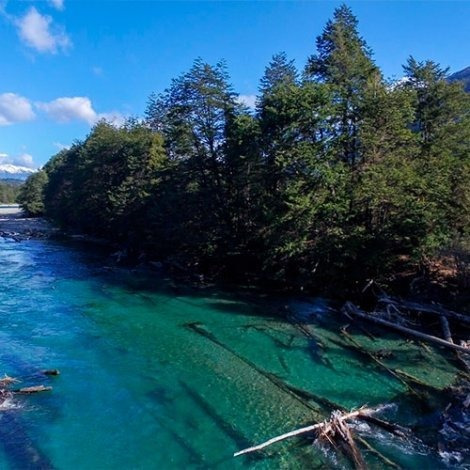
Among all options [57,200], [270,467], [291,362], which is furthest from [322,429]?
[57,200]

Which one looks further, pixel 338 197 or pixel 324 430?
pixel 338 197

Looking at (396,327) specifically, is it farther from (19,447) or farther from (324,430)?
(19,447)

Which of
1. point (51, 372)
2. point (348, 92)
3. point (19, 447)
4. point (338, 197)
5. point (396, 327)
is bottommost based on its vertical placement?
point (19, 447)

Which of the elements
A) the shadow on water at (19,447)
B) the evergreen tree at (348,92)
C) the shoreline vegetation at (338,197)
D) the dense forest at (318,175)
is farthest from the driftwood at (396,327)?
the shadow on water at (19,447)

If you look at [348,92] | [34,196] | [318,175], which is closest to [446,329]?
[318,175]

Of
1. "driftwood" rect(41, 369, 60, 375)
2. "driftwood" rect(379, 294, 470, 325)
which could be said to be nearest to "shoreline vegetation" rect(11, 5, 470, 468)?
"driftwood" rect(379, 294, 470, 325)

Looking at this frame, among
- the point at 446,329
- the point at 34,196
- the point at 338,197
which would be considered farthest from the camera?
the point at 34,196

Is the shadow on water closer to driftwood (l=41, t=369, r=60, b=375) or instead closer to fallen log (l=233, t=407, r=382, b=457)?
driftwood (l=41, t=369, r=60, b=375)
